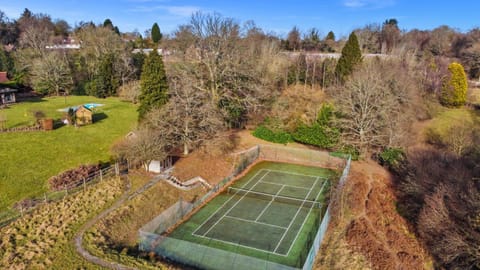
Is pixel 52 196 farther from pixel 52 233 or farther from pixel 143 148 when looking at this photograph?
pixel 143 148

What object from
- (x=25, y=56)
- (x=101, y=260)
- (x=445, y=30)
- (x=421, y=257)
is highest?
(x=445, y=30)

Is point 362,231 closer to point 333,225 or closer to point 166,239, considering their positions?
point 333,225

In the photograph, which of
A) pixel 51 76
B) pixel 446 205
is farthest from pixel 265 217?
pixel 51 76

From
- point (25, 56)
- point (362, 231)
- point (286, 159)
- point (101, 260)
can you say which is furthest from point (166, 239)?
point (25, 56)

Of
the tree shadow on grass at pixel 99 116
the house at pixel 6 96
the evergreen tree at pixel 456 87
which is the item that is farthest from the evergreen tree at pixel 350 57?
the house at pixel 6 96

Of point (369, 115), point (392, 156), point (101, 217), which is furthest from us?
point (369, 115)

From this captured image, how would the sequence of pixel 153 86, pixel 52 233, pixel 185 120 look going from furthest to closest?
pixel 153 86, pixel 185 120, pixel 52 233

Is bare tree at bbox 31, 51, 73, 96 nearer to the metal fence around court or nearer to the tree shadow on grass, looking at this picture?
the tree shadow on grass
